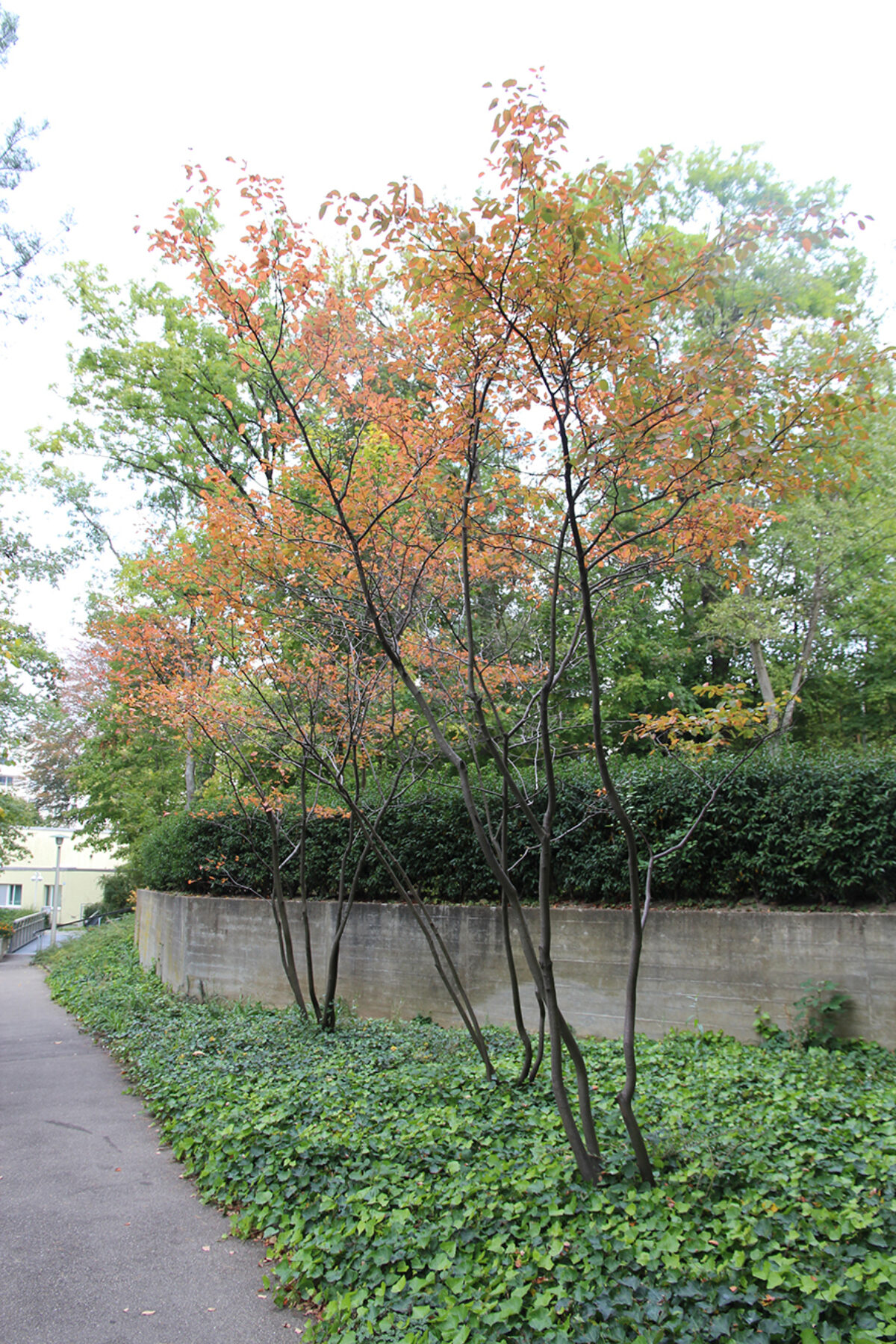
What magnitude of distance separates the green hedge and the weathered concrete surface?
289mm

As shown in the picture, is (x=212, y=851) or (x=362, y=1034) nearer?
(x=362, y=1034)

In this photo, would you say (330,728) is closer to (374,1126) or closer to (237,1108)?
(237,1108)

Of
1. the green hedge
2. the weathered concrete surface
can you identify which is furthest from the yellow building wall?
the green hedge

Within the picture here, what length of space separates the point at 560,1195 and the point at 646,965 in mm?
3230

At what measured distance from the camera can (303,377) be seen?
533cm

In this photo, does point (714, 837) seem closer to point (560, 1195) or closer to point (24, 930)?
point (560, 1195)

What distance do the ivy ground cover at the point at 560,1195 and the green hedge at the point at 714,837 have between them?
1.20 metres

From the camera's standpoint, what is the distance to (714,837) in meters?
6.67

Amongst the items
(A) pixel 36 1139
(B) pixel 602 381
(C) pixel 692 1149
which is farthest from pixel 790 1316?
(A) pixel 36 1139

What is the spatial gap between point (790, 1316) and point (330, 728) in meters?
6.69

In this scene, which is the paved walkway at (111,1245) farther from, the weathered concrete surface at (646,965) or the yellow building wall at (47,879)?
the yellow building wall at (47,879)

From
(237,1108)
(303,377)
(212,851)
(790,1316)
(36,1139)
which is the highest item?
(303,377)

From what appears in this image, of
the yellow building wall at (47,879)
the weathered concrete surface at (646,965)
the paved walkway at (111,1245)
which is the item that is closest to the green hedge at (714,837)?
the weathered concrete surface at (646,965)

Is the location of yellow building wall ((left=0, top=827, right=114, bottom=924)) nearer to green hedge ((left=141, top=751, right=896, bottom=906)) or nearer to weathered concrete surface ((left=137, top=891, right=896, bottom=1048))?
weathered concrete surface ((left=137, top=891, right=896, bottom=1048))
